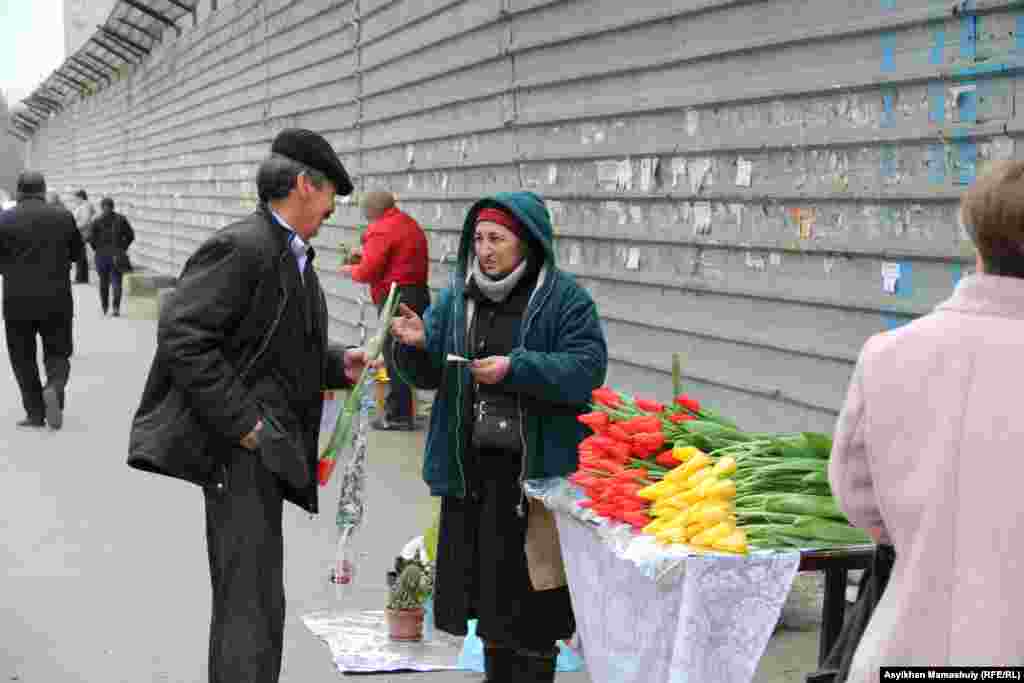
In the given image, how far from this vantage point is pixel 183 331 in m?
4.59

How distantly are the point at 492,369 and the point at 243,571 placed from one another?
1.04m

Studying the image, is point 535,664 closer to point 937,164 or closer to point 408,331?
point 408,331

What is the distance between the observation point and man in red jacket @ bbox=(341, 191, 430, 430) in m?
11.7

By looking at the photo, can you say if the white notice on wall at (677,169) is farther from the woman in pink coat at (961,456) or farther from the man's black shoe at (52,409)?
the man's black shoe at (52,409)

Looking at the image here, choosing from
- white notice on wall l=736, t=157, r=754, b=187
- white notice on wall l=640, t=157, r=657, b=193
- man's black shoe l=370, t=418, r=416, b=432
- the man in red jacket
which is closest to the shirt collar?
white notice on wall l=736, t=157, r=754, b=187

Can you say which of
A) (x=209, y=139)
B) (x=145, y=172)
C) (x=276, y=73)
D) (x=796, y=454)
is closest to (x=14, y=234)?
(x=276, y=73)

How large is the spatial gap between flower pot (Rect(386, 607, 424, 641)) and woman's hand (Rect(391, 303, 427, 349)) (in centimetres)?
142

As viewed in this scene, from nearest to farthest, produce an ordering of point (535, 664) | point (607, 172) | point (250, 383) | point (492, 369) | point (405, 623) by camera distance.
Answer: point (250, 383)
point (492, 369)
point (535, 664)
point (405, 623)
point (607, 172)

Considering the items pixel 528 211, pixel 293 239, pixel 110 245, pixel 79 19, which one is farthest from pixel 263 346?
pixel 79 19

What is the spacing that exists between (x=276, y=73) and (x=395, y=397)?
7.48m

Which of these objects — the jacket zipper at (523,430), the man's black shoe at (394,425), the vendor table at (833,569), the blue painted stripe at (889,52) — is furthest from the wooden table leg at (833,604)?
the man's black shoe at (394,425)

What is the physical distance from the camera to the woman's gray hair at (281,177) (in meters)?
4.81

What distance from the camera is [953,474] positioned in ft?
9.89

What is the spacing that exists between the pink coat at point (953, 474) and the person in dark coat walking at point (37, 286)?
9550 millimetres
